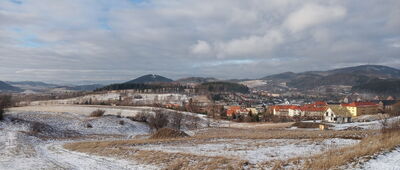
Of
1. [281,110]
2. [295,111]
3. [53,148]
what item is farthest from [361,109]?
[53,148]

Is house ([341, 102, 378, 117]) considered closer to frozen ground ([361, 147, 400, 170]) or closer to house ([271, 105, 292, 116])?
house ([271, 105, 292, 116])

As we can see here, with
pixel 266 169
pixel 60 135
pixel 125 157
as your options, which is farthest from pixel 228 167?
pixel 60 135

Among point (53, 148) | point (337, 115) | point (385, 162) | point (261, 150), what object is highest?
point (385, 162)

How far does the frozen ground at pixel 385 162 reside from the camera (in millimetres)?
11008

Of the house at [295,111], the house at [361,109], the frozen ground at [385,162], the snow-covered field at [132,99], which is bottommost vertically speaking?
the house at [295,111]

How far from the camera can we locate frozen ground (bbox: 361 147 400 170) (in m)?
11.0

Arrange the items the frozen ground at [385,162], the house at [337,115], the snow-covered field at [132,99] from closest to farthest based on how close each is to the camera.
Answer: the frozen ground at [385,162] → the house at [337,115] → the snow-covered field at [132,99]

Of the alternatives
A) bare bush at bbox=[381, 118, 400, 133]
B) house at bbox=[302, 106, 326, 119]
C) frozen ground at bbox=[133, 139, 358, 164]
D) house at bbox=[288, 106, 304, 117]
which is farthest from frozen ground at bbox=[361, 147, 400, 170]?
house at bbox=[288, 106, 304, 117]

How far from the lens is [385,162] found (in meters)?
11.8

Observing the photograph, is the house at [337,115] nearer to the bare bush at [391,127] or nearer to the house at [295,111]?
the house at [295,111]

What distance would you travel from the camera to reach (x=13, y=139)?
1061 inches

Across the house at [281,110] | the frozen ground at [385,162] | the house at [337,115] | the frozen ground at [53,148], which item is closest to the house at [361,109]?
the house at [337,115]

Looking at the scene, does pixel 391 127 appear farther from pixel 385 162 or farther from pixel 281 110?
pixel 281 110

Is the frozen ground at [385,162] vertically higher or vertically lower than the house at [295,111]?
higher
